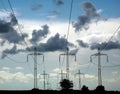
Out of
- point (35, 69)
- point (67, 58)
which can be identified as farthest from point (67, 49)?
point (35, 69)

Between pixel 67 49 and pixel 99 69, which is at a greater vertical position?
pixel 67 49

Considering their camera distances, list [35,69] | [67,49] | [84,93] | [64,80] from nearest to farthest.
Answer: [35,69] → [67,49] → [84,93] → [64,80]

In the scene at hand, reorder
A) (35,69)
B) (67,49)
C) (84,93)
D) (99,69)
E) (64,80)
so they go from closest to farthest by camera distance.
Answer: (99,69)
(35,69)
(67,49)
(84,93)
(64,80)

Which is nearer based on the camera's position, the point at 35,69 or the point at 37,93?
the point at 35,69

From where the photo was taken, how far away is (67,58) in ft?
322

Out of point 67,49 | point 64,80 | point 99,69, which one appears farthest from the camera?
point 64,80

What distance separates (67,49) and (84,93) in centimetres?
2462

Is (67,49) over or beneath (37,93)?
over

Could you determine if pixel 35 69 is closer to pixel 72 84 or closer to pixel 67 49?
pixel 67 49

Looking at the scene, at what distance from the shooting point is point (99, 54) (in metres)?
86.0

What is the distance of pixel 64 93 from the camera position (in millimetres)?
127688

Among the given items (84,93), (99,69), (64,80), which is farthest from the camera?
(64,80)

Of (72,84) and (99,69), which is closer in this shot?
(99,69)

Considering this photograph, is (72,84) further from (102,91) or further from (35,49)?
(35,49)
